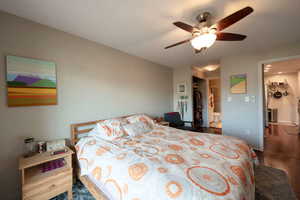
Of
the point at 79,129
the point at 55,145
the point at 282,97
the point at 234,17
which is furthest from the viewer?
the point at 282,97

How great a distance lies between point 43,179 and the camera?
147cm

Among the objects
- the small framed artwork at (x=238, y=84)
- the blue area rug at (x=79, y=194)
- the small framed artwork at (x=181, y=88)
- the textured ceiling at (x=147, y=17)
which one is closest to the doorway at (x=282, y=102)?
the small framed artwork at (x=238, y=84)

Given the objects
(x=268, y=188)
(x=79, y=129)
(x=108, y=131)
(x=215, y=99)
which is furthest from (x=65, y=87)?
(x=215, y=99)

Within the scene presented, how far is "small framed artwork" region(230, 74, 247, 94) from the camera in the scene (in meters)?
3.19

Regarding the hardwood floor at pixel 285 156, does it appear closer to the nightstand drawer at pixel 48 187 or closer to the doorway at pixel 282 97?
the doorway at pixel 282 97

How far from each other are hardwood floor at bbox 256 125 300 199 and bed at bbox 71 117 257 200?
1.34 metres

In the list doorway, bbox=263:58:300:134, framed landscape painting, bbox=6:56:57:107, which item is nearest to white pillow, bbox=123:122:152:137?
framed landscape painting, bbox=6:56:57:107

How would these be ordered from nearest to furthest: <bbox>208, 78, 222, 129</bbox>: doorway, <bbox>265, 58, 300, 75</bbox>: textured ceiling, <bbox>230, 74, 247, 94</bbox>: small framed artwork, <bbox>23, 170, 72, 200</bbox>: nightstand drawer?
<bbox>23, 170, 72, 200</bbox>: nightstand drawer → <bbox>230, 74, 247, 94</bbox>: small framed artwork → <bbox>265, 58, 300, 75</bbox>: textured ceiling → <bbox>208, 78, 222, 129</bbox>: doorway

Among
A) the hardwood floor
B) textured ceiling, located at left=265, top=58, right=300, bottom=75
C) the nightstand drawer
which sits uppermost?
textured ceiling, located at left=265, top=58, right=300, bottom=75

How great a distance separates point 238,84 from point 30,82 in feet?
14.4

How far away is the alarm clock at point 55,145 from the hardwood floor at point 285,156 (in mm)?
3443

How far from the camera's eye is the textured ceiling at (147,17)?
1488 mm

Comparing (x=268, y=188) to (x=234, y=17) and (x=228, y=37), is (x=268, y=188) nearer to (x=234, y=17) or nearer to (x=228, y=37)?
(x=228, y=37)

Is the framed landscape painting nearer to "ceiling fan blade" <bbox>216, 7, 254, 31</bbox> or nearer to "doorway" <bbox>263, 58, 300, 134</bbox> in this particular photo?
"ceiling fan blade" <bbox>216, 7, 254, 31</bbox>
